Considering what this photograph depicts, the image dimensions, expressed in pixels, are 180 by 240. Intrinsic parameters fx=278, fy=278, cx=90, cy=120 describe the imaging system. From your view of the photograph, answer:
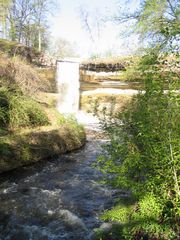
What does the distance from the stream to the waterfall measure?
325 inches

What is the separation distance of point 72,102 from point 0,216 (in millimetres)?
11784

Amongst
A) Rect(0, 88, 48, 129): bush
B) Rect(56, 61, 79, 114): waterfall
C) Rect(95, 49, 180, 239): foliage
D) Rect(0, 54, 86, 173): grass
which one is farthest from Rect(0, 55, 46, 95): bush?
Rect(95, 49, 180, 239): foliage

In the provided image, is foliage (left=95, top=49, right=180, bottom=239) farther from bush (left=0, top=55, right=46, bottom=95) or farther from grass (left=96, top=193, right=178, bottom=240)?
bush (left=0, top=55, right=46, bottom=95)

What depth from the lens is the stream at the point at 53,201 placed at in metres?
4.21

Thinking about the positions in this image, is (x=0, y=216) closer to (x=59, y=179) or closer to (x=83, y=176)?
(x=59, y=179)

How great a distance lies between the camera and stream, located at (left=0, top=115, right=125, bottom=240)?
4.21 metres

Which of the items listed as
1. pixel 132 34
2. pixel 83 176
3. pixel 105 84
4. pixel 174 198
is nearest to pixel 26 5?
pixel 105 84

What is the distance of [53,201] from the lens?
209 inches

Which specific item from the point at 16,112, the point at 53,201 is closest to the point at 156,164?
the point at 53,201

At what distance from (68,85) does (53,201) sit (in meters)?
12.0

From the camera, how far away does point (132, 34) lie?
10930 millimetres

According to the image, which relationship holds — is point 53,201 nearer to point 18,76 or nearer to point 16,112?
point 16,112

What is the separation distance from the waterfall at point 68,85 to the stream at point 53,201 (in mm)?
8246

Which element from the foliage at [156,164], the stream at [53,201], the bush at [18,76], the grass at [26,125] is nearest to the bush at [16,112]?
the grass at [26,125]
